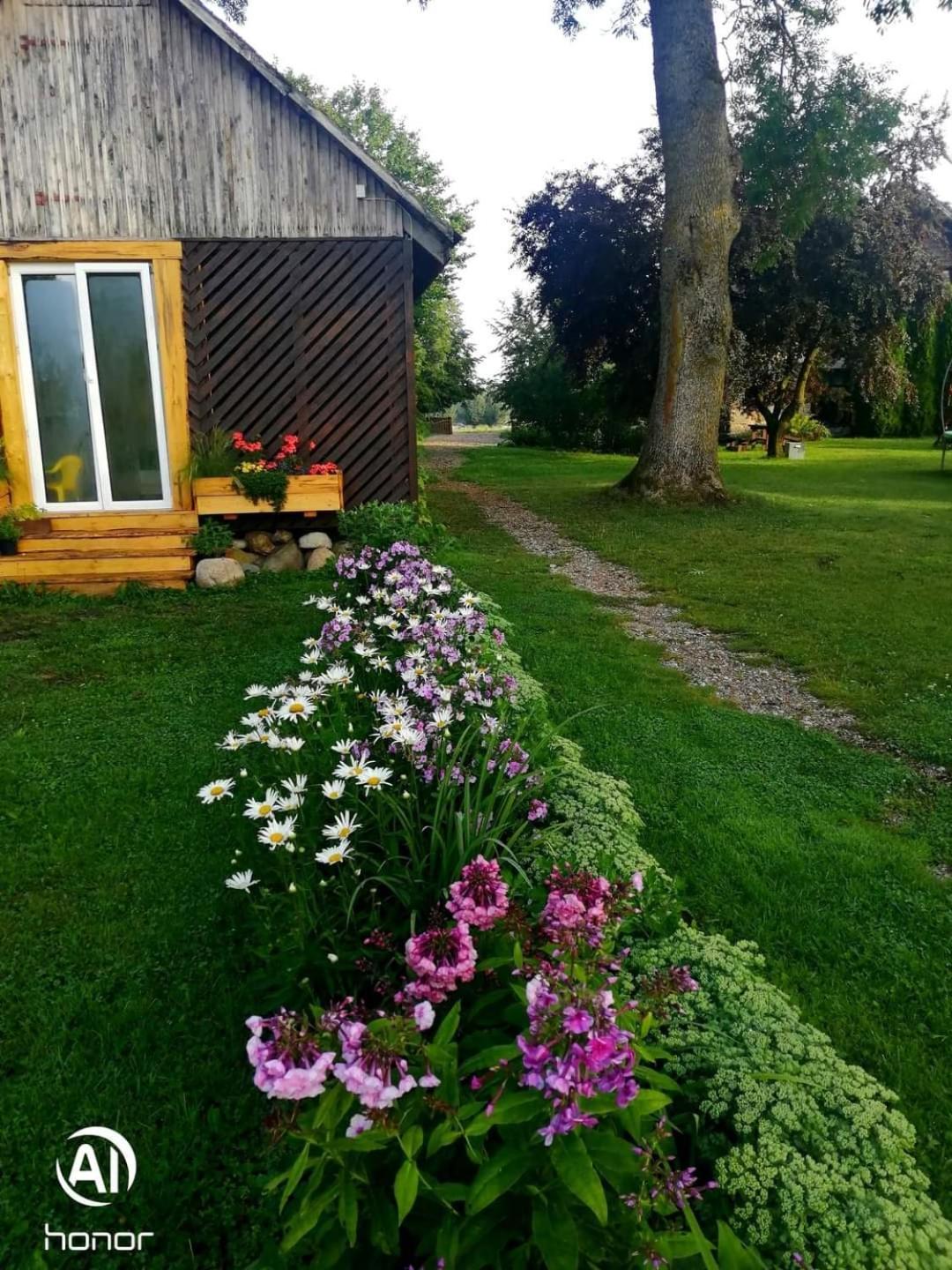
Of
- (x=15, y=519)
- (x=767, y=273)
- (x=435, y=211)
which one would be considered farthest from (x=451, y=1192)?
(x=435, y=211)

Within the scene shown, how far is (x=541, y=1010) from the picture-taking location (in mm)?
1398

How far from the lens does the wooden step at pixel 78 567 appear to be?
7.96 meters

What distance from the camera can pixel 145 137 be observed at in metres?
8.30

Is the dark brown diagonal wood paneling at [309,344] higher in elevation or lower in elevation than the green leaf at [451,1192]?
higher

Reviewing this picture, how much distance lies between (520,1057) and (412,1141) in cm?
23

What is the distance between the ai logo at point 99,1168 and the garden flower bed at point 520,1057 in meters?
0.37

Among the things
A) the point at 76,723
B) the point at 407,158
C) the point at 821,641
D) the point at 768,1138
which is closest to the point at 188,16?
the point at 76,723

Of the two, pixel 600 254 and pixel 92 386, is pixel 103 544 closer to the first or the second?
pixel 92 386

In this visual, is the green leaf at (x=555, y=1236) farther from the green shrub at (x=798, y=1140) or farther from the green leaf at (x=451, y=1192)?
the green shrub at (x=798, y=1140)

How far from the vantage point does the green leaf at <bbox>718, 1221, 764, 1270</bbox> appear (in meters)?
1.43

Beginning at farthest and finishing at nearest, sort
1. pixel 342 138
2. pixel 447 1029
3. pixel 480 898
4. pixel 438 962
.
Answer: pixel 342 138 < pixel 480 898 < pixel 438 962 < pixel 447 1029

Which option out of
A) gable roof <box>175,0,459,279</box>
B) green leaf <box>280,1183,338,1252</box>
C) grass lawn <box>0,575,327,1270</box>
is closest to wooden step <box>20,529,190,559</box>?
grass lawn <box>0,575,327,1270</box>

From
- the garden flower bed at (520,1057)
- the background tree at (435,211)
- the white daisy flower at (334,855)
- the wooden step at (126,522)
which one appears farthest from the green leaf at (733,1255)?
the background tree at (435,211)

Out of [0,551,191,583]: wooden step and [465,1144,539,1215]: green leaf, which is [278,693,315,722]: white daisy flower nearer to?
[465,1144,539,1215]: green leaf
